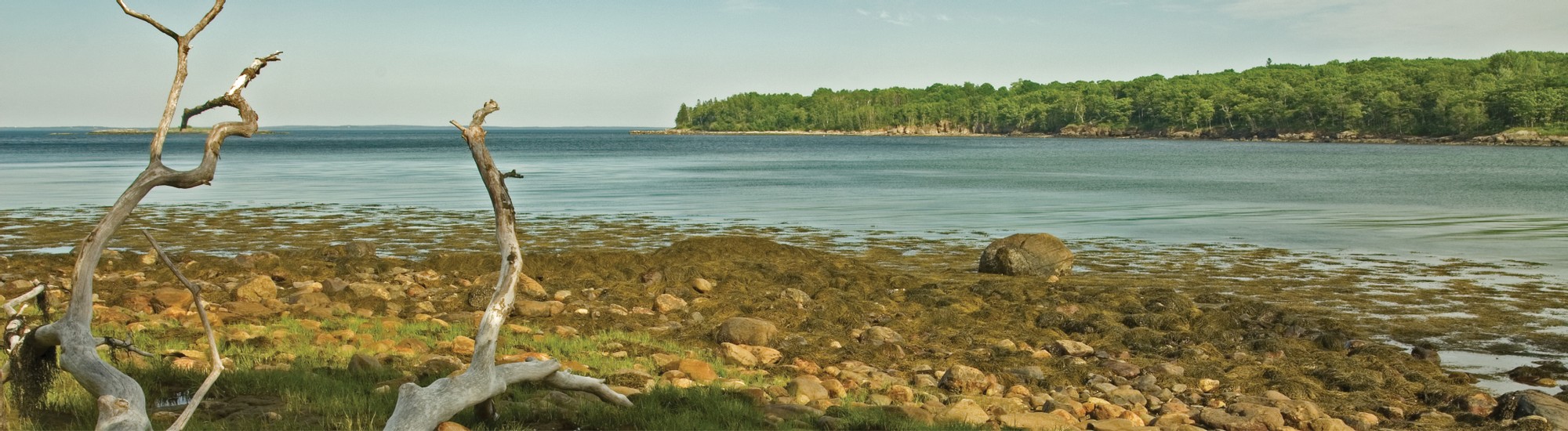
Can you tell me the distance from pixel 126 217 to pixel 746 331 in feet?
22.5

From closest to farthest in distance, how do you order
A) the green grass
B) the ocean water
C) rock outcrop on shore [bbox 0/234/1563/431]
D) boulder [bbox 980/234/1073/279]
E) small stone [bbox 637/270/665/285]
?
rock outcrop on shore [bbox 0/234/1563/431] → small stone [bbox 637/270/665/285] → boulder [bbox 980/234/1073/279] → the ocean water → the green grass

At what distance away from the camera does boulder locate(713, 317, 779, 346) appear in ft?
39.6

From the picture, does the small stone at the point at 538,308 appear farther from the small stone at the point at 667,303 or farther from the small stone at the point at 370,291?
the small stone at the point at 370,291

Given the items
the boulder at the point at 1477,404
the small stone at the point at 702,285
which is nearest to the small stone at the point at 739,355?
the small stone at the point at 702,285

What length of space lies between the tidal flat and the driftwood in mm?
959

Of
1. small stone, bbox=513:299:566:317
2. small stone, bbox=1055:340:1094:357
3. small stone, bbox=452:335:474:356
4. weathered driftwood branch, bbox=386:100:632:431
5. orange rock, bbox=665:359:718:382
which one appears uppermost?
weathered driftwood branch, bbox=386:100:632:431

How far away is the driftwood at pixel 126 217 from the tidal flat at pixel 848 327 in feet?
3.15

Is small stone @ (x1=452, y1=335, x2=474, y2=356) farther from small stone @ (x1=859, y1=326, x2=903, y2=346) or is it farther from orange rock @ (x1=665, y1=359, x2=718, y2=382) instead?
small stone @ (x1=859, y1=326, x2=903, y2=346)

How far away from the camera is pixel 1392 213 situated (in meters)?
33.9

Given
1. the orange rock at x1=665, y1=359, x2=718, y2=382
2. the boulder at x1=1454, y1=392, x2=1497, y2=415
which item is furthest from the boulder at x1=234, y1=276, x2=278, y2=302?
the boulder at x1=1454, y1=392, x2=1497, y2=415

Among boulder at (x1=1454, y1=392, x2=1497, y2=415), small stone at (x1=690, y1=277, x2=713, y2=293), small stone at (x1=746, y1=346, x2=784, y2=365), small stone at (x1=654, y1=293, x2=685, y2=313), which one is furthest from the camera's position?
small stone at (x1=690, y1=277, x2=713, y2=293)

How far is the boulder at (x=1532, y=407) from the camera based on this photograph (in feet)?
30.5

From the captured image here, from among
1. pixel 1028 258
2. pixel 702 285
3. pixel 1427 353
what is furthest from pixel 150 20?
pixel 1028 258

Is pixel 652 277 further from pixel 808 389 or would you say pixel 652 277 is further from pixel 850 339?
pixel 808 389
